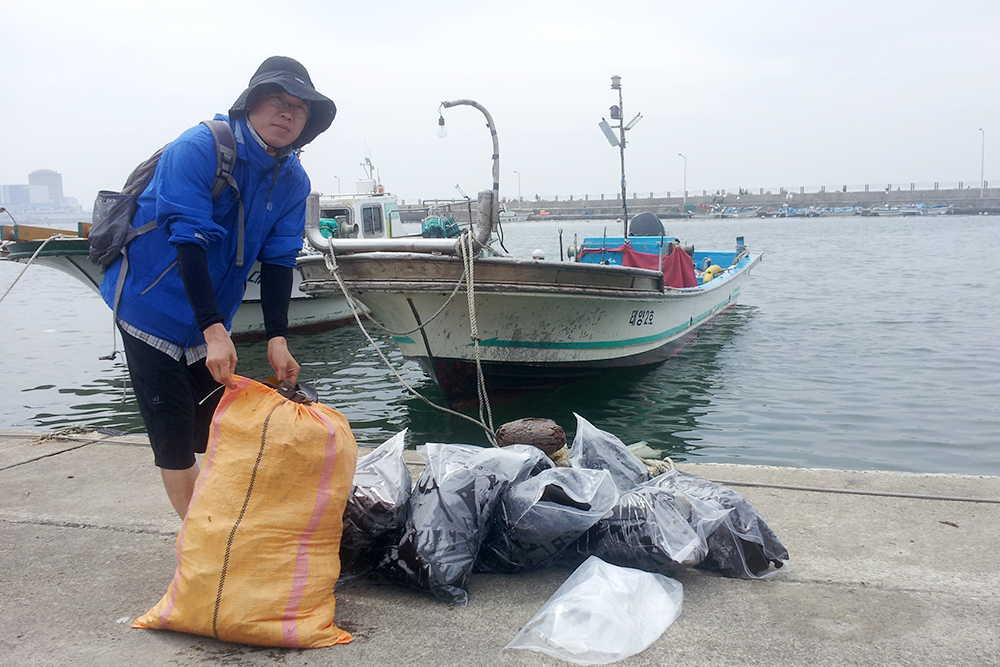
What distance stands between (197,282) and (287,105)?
64 centimetres

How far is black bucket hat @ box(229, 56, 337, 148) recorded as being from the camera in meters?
2.23

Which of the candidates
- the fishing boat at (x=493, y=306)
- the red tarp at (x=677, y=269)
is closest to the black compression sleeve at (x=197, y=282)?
the fishing boat at (x=493, y=306)

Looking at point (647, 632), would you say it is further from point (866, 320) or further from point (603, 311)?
point (866, 320)

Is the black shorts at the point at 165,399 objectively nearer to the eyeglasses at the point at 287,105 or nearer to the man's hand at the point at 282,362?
the man's hand at the point at 282,362

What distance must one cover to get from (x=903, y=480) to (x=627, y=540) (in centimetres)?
179

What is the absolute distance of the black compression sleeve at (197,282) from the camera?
2107mm

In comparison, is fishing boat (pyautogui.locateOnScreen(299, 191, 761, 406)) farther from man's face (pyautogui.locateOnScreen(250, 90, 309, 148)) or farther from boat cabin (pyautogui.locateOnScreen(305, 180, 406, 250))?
boat cabin (pyautogui.locateOnScreen(305, 180, 406, 250))

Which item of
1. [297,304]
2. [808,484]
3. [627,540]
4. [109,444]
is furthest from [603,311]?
[297,304]

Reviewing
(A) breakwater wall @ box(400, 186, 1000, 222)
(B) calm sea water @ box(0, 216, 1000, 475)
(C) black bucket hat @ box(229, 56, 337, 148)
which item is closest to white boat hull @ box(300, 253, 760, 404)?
(B) calm sea water @ box(0, 216, 1000, 475)

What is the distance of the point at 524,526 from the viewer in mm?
2441

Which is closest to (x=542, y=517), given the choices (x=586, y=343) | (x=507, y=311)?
(x=507, y=311)

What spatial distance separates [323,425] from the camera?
7.11ft

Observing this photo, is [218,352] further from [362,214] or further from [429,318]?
[362,214]

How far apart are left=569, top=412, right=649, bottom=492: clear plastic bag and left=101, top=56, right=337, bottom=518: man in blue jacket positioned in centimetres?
123
